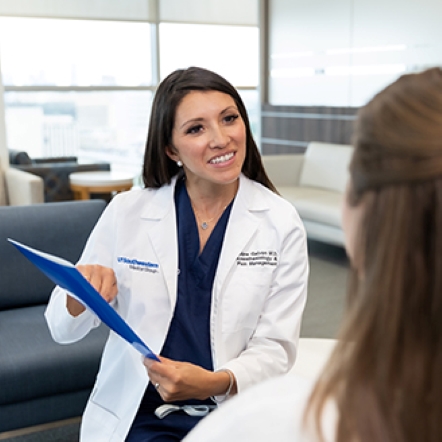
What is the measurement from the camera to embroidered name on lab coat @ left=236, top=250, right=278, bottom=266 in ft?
5.25

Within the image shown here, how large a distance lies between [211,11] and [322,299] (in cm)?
426

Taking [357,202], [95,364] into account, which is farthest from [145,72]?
[357,202]

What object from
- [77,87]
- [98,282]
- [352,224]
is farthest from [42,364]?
[77,87]

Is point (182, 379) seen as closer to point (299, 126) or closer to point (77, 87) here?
point (77, 87)

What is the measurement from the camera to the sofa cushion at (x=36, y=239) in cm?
279

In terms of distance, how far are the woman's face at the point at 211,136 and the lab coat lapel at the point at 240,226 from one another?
6cm

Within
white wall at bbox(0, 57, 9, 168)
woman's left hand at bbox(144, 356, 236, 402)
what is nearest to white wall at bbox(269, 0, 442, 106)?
white wall at bbox(0, 57, 9, 168)

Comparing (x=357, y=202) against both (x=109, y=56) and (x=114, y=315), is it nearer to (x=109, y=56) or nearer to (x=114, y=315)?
(x=114, y=315)

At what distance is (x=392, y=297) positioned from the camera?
58cm

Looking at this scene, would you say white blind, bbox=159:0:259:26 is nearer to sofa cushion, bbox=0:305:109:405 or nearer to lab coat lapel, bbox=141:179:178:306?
sofa cushion, bbox=0:305:109:405

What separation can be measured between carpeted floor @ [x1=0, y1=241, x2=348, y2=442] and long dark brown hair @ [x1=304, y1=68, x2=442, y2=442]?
2021mm

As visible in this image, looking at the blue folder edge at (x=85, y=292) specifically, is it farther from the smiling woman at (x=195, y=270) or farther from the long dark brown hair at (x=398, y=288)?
the long dark brown hair at (x=398, y=288)

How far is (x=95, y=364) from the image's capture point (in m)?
2.39

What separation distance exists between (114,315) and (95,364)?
125cm
